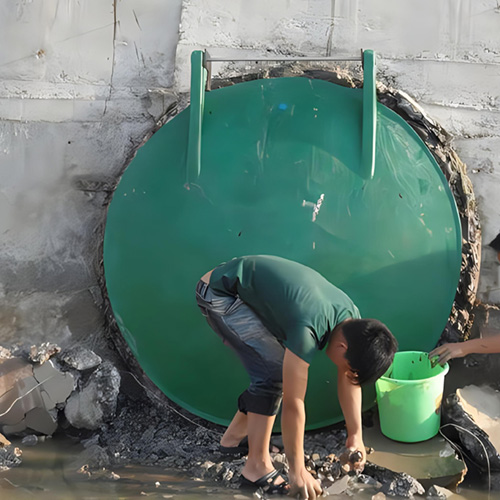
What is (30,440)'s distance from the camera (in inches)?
91.6

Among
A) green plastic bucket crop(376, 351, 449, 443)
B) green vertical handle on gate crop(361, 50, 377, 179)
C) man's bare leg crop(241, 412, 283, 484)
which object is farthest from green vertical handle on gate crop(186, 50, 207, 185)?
green plastic bucket crop(376, 351, 449, 443)

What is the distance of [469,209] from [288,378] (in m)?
1.08

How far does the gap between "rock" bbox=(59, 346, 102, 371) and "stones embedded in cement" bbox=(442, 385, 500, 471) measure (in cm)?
127

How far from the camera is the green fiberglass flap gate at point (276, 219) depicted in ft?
7.46

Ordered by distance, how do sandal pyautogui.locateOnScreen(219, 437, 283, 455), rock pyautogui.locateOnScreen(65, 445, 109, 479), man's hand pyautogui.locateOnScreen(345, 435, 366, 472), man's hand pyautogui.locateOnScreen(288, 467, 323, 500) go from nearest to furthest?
man's hand pyautogui.locateOnScreen(288, 467, 323, 500) < man's hand pyautogui.locateOnScreen(345, 435, 366, 472) < rock pyautogui.locateOnScreen(65, 445, 109, 479) < sandal pyautogui.locateOnScreen(219, 437, 283, 455)

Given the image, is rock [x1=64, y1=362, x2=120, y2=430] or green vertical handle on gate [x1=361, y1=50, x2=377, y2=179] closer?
green vertical handle on gate [x1=361, y1=50, x2=377, y2=179]

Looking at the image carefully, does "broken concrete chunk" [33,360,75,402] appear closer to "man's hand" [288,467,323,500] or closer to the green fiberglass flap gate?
the green fiberglass flap gate

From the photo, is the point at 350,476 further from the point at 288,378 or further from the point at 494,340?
the point at 494,340

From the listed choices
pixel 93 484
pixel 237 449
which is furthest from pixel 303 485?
pixel 93 484

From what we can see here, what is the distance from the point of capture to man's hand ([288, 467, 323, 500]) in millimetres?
1897

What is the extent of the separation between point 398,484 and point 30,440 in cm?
126

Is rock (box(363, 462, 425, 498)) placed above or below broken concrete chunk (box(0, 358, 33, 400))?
below

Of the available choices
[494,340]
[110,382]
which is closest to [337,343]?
[494,340]

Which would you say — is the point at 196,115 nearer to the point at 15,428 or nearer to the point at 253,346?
the point at 253,346
